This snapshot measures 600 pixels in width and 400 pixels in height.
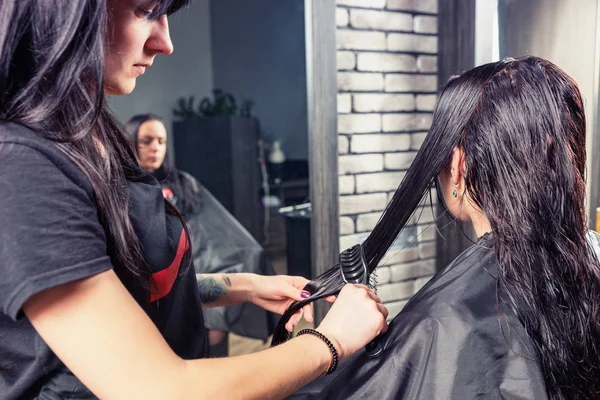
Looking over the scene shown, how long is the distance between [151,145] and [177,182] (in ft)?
0.89

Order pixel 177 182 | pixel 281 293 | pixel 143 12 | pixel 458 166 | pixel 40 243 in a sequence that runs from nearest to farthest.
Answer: pixel 40 243 → pixel 143 12 → pixel 458 166 → pixel 281 293 → pixel 177 182

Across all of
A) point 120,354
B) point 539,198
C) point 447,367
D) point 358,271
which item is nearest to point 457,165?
point 539,198

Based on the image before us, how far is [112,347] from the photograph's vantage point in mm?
645

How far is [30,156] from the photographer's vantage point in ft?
2.12

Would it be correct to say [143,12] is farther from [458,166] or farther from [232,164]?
[232,164]

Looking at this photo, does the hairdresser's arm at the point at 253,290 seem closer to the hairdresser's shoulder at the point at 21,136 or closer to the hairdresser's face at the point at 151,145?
the hairdresser's shoulder at the point at 21,136

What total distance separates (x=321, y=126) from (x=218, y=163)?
6.79 ft

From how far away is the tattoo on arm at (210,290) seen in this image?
129cm

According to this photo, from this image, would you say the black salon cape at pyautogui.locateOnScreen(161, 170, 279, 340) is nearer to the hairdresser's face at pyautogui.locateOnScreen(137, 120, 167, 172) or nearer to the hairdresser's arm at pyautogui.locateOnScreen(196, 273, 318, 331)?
the hairdresser's face at pyautogui.locateOnScreen(137, 120, 167, 172)

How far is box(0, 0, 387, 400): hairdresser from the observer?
Result: 62 cm

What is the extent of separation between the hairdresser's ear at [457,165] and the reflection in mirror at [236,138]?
1546 mm

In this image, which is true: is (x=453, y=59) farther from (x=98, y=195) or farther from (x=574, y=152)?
(x=98, y=195)

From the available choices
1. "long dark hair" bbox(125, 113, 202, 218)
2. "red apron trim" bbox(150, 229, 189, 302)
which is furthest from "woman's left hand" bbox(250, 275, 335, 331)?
"long dark hair" bbox(125, 113, 202, 218)

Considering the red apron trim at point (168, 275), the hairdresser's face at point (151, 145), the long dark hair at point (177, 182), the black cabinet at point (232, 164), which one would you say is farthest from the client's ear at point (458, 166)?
the black cabinet at point (232, 164)
